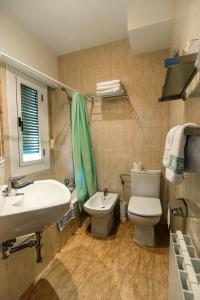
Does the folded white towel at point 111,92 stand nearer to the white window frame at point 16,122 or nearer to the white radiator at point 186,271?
the white window frame at point 16,122

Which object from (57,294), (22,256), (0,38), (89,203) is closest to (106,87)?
(0,38)

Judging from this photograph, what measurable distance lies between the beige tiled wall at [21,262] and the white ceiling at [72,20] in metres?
0.67

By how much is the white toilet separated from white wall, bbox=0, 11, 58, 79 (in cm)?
→ 198

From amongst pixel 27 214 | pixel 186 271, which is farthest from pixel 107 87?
pixel 186 271

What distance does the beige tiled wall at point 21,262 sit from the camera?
1.19m

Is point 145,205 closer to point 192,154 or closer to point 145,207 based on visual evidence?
point 145,207

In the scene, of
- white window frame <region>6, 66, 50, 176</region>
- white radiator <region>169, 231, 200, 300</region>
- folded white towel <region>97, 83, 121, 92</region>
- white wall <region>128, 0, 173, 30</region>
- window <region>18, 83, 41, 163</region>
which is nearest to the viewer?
white radiator <region>169, 231, 200, 300</region>

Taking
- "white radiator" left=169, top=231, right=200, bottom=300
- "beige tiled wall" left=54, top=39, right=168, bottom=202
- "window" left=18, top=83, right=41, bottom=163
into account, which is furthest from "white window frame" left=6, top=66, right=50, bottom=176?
"white radiator" left=169, top=231, right=200, bottom=300

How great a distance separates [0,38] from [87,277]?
2.49 meters

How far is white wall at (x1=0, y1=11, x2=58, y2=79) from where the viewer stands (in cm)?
173

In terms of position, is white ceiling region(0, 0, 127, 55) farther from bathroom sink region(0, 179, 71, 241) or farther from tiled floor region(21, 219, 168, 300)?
tiled floor region(21, 219, 168, 300)

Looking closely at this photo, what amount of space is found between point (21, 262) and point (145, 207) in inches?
51.3

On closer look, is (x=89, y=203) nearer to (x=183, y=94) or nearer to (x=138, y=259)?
(x=138, y=259)

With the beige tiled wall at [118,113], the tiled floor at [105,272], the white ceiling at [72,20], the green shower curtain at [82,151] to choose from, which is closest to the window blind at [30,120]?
the beige tiled wall at [118,113]
